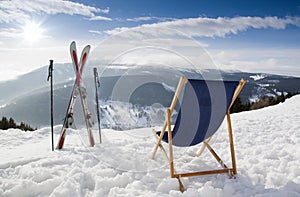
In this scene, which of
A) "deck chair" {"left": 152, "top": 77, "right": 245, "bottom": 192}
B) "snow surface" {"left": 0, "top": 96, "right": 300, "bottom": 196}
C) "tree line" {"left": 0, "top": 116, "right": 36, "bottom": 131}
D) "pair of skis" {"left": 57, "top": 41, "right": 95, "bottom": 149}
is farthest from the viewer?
"tree line" {"left": 0, "top": 116, "right": 36, "bottom": 131}

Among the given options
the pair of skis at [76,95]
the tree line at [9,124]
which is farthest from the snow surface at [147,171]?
the tree line at [9,124]

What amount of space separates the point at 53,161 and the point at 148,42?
2.05m

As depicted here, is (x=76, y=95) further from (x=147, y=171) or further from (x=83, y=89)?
(x=147, y=171)

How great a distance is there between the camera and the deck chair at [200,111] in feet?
8.62

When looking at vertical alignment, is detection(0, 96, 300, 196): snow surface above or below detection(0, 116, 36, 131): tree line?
above

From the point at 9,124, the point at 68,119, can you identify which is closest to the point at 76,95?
the point at 68,119

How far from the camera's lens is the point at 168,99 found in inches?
129

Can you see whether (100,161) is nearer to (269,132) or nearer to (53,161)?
(53,161)

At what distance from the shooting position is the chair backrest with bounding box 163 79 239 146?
264cm

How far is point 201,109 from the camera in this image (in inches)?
112

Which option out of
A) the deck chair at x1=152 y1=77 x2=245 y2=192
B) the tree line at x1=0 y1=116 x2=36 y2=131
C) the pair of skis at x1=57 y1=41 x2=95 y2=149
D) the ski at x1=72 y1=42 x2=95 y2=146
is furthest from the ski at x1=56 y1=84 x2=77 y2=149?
the tree line at x1=0 y1=116 x2=36 y2=131

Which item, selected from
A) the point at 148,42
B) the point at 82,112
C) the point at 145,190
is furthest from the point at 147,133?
the point at 145,190

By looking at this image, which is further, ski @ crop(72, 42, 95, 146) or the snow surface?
ski @ crop(72, 42, 95, 146)

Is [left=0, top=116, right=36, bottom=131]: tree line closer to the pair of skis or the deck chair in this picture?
the pair of skis
